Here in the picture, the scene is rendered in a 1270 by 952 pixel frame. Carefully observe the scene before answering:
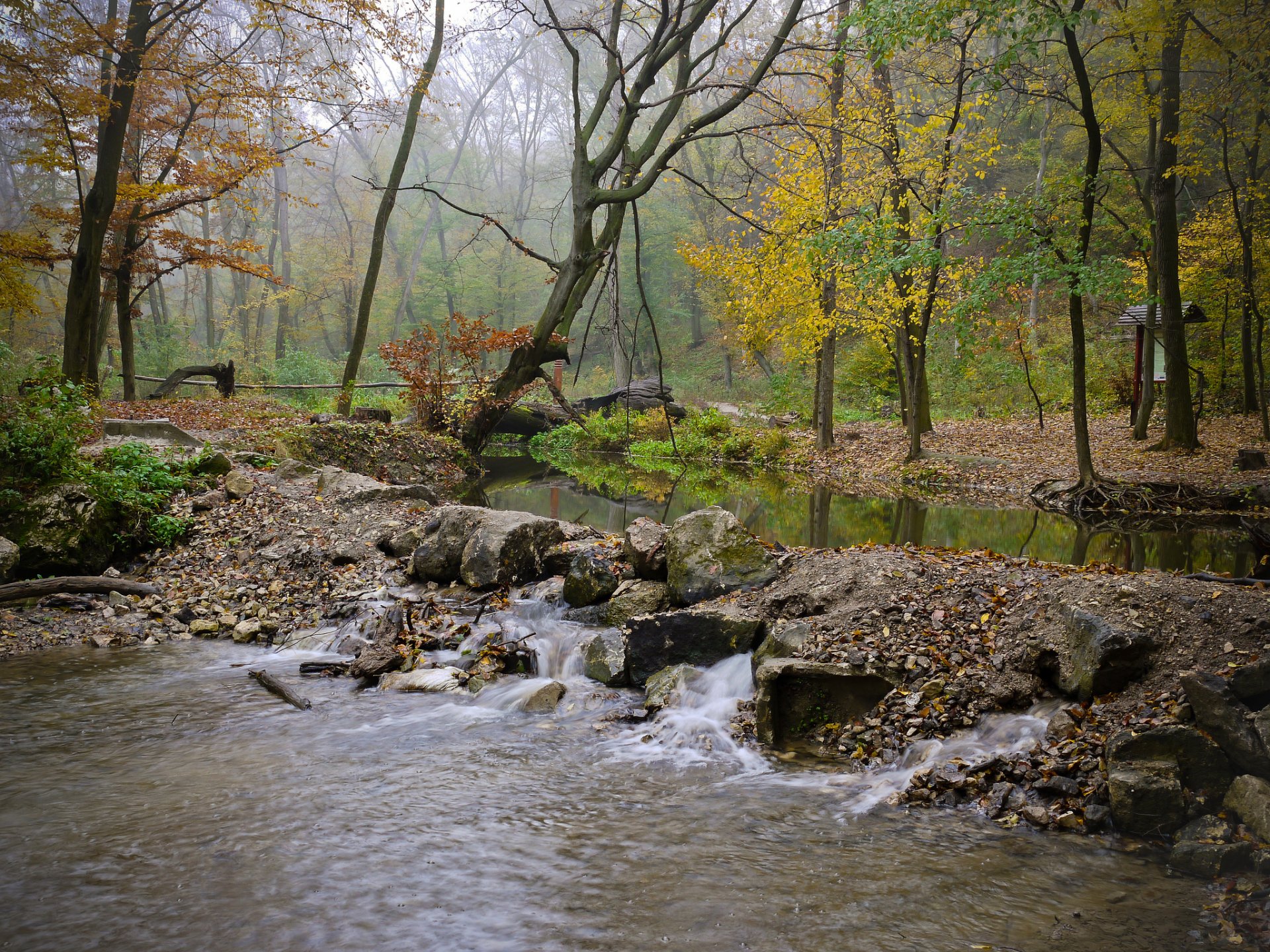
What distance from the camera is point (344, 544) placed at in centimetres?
848

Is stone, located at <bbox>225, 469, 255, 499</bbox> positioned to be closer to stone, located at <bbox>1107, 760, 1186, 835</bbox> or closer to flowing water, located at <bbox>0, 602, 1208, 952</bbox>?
flowing water, located at <bbox>0, 602, 1208, 952</bbox>

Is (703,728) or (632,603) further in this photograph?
(632,603)

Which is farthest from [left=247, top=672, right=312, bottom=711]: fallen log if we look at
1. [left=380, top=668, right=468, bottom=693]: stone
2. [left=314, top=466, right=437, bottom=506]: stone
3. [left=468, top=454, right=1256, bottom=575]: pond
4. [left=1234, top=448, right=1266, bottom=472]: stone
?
[left=1234, top=448, right=1266, bottom=472]: stone

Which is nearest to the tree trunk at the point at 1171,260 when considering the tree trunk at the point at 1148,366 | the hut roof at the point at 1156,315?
the tree trunk at the point at 1148,366

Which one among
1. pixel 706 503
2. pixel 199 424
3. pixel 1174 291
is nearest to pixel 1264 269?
pixel 1174 291

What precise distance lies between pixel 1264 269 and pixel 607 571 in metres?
16.7

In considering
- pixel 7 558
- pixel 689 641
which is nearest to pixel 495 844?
pixel 689 641

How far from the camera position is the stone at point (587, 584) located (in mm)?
7238

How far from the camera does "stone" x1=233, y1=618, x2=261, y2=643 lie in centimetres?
678

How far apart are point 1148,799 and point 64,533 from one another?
9.05m

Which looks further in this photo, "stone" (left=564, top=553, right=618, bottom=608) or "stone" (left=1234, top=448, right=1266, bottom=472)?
"stone" (left=1234, top=448, right=1266, bottom=472)

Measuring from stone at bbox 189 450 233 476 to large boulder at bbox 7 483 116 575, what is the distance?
1675mm

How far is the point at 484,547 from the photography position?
7.74 metres

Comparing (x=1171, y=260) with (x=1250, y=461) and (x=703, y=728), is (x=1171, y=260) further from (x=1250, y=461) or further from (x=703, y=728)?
(x=703, y=728)
